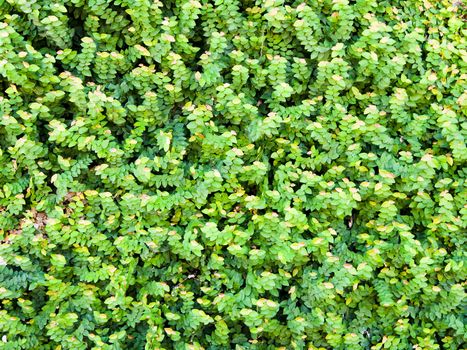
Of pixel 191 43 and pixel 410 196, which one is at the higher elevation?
pixel 191 43

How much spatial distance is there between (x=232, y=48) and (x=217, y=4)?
285 mm

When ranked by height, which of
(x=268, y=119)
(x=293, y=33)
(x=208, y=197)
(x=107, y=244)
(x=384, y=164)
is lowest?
(x=107, y=244)

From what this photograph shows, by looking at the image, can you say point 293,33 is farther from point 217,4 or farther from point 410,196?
point 410,196

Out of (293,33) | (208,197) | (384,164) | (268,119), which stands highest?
(293,33)

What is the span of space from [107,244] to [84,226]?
0.18m

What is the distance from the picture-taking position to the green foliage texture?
3.26 m

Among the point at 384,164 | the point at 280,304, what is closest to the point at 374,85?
the point at 384,164

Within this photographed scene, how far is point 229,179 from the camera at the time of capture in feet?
10.9

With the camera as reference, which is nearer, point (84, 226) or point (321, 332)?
point (84, 226)

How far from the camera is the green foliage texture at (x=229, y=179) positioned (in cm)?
326

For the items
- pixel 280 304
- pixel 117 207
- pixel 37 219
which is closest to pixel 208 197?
pixel 117 207

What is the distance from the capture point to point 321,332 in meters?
3.50

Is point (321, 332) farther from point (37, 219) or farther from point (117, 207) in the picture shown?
point (37, 219)

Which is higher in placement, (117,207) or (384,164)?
(384,164)
